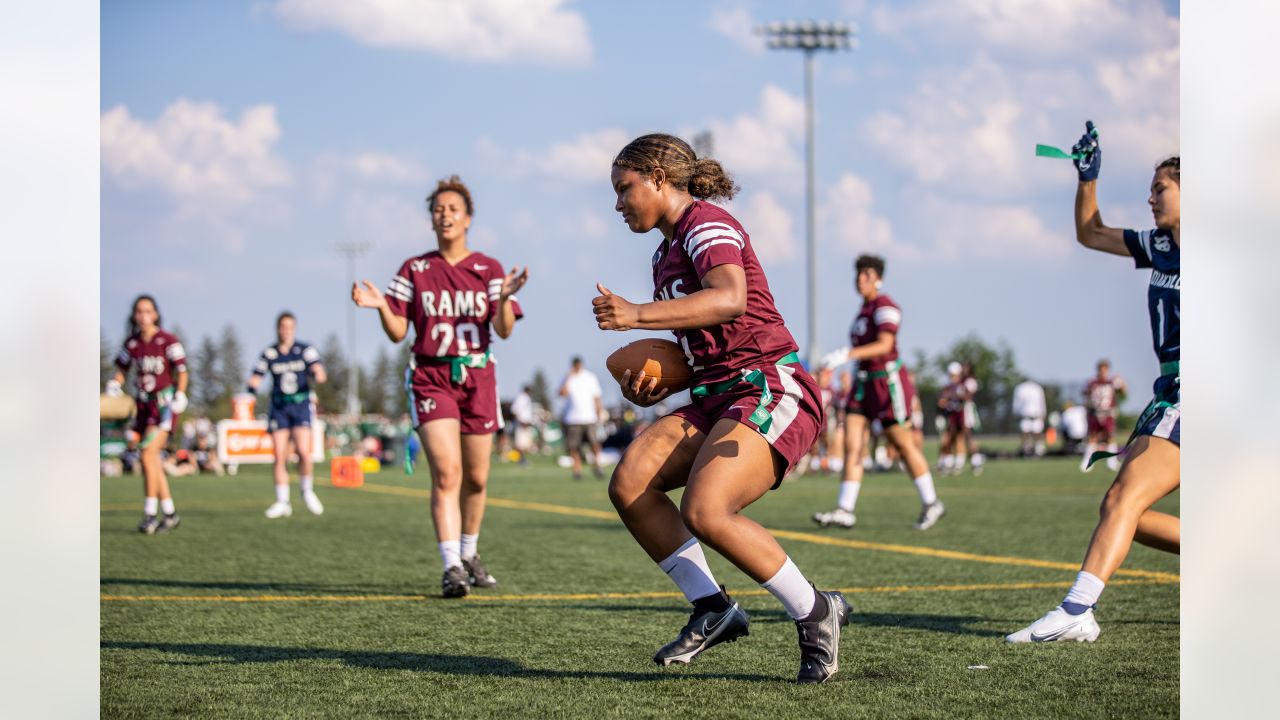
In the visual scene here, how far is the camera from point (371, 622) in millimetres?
6375

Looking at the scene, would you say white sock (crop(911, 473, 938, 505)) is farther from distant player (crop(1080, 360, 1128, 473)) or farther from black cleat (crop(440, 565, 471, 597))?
distant player (crop(1080, 360, 1128, 473))

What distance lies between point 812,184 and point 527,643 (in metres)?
32.3

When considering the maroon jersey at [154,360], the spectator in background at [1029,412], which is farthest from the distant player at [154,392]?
the spectator in background at [1029,412]

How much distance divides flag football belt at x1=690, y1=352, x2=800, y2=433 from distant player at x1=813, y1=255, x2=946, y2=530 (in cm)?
651

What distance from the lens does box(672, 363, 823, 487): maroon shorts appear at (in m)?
4.55

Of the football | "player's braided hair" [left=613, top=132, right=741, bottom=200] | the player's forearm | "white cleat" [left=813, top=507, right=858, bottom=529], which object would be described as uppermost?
"player's braided hair" [left=613, top=132, right=741, bottom=200]

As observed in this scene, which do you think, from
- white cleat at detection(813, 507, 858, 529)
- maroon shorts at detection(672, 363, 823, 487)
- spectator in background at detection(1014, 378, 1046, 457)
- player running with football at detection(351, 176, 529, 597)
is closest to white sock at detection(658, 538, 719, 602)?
maroon shorts at detection(672, 363, 823, 487)

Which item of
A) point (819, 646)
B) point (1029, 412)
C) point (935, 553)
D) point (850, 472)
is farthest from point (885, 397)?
point (1029, 412)

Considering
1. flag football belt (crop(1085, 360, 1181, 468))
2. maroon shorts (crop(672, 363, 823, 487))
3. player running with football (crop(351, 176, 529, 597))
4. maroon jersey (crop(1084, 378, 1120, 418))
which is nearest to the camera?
maroon shorts (crop(672, 363, 823, 487))

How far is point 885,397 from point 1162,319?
6.00m

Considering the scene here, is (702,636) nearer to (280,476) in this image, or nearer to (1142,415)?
(1142,415)
